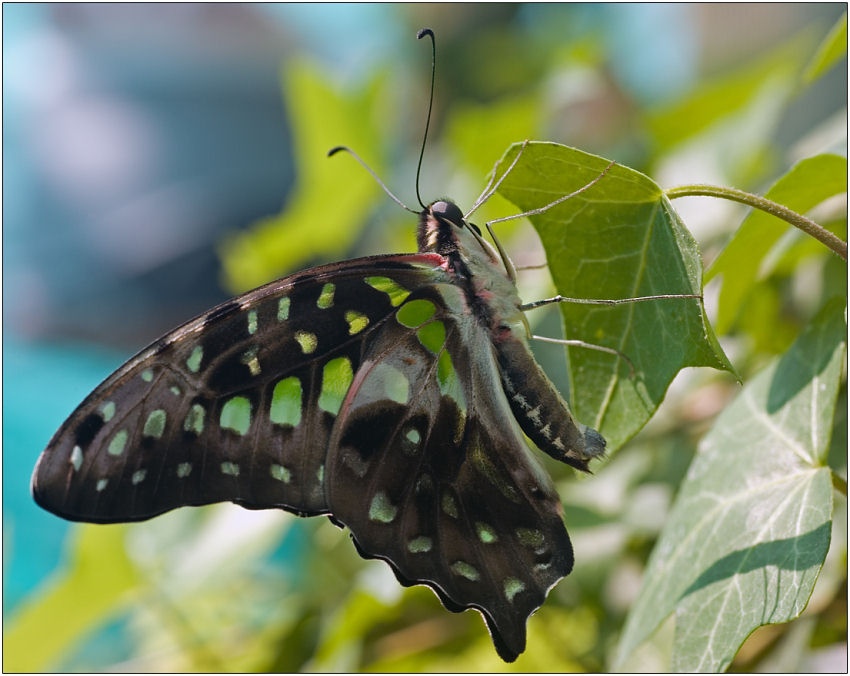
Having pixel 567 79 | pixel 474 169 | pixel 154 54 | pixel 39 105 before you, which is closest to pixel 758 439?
pixel 474 169

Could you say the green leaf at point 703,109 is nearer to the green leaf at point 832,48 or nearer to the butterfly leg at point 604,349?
the green leaf at point 832,48

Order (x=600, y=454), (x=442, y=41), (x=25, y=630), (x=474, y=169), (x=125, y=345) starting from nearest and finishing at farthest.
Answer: (x=600, y=454)
(x=25, y=630)
(x=474, y=169)
(x=125, y=345)
(x=442, y=41)

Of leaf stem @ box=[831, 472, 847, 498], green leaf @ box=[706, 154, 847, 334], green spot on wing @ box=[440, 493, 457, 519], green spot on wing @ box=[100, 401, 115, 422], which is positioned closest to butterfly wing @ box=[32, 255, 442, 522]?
green spot on wing @ box=[100, 401, 115, 422]

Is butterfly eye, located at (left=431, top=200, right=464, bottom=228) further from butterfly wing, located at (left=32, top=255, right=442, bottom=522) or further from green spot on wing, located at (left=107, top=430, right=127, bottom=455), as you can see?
green spot on wing, located at (left=107, top=430, right=127, bottom=455)

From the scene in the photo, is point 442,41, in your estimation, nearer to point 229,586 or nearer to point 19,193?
point 19,193

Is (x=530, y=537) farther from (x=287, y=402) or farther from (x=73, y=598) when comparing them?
(x=73, y=598)

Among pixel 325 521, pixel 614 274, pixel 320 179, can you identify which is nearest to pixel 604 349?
pixel 614 274
